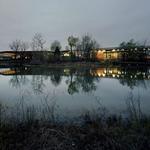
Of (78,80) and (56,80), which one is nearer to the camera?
(78,80)

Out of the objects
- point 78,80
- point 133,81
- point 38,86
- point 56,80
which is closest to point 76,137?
point 38,86

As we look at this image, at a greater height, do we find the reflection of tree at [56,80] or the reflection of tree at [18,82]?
the reflection of tree at [56,80]

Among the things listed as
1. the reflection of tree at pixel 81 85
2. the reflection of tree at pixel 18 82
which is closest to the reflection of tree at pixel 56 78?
the reflection of tree at pixel 81 85

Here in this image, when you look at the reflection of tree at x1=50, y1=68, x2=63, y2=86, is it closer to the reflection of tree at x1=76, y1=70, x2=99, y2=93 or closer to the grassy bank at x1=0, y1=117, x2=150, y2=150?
the reflection of tree at x1=76, y1=70, x2=99, y2=93

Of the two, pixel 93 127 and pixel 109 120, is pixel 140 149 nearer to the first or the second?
pixel 93 127

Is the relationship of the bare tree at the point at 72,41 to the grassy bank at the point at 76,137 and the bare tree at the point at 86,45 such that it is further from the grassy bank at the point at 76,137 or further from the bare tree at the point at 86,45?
the grassy bank at the point at 76,137

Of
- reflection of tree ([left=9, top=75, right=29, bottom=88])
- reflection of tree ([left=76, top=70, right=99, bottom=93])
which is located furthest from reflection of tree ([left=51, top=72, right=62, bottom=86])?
reflection of tree ([left=9, top=75, right=29, bottom=88])

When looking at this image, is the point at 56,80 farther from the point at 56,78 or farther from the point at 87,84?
the point at 87,84

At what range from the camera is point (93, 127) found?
19.0 ft

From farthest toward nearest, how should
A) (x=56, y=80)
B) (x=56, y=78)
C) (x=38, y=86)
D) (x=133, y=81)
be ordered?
(x=56, y=78), (x=56, y=80), (x=133, y=81), (x=38, y=86)

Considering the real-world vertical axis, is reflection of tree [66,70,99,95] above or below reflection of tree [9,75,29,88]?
above

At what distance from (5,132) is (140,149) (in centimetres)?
295

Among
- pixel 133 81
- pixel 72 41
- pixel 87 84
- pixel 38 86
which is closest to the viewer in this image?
pixel 38 86

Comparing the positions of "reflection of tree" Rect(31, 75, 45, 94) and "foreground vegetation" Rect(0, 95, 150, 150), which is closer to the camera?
"foreground vegetation" Rect(0, 95, 150, 150)
